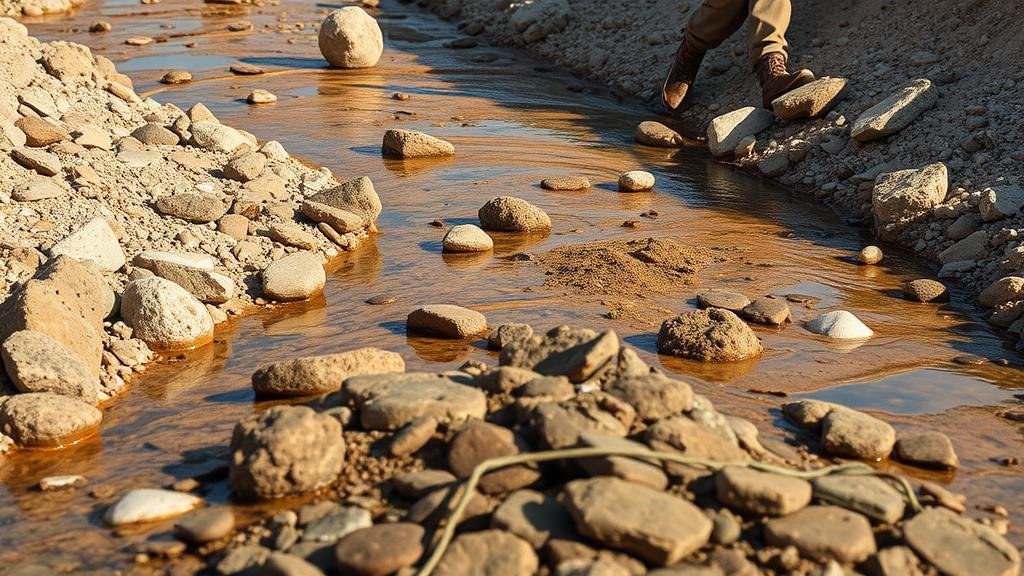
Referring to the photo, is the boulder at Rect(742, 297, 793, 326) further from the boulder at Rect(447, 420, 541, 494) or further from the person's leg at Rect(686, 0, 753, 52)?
the person's leg at Rect(686, 0, 753, 52)

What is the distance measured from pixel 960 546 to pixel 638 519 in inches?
41.7

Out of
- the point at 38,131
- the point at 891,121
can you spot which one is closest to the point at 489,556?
the point at 38,131

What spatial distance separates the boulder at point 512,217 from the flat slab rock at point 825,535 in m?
4.00

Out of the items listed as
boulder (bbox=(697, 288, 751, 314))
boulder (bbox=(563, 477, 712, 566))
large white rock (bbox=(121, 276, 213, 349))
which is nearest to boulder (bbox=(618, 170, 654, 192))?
boulder (bbox=(697, 288, 751, 314))

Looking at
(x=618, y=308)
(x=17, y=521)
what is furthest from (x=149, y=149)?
(x=17, y=521)

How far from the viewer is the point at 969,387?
17.7 ft

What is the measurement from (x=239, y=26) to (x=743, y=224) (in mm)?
8413

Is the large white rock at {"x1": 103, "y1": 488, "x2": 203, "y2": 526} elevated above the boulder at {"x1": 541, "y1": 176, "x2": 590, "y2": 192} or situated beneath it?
situated beneath

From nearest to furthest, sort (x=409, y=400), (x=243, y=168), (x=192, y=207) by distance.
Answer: (x=409, y=400) < (x=192, y=207) < (x=243, y=168)

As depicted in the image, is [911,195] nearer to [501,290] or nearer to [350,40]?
[501,290]

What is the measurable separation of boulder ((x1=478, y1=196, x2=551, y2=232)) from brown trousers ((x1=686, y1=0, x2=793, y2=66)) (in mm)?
3426

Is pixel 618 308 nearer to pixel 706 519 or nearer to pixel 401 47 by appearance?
pixel 706 519

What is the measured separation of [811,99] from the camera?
9.12m

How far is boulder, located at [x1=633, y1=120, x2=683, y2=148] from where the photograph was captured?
31.8 feet
